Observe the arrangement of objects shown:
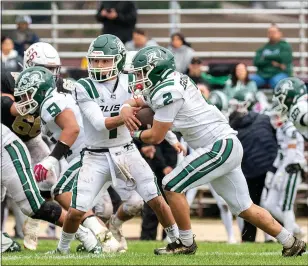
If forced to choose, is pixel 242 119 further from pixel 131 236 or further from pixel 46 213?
pixel 46 213

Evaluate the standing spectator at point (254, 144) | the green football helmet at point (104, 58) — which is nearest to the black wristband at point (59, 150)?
the green football helmet at point (104, 58)

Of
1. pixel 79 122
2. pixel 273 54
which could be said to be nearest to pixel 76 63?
pixel 273 54

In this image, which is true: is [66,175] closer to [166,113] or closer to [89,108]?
[89,108]

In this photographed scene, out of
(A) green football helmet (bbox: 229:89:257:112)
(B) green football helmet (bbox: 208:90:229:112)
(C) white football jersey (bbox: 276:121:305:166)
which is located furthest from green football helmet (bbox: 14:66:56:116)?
(B) green football helmet (bbox: 208:90:229:112)

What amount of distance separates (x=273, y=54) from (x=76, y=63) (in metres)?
3.88

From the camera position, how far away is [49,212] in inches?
378

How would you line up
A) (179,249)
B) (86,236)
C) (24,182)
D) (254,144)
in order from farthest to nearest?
(254,144), (86,236), (24,182), (179,249)

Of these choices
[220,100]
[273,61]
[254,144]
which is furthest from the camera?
[273,61]

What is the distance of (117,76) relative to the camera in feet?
30.4

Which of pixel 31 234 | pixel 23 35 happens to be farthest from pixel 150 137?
pixel 23 35

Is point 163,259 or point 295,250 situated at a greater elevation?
point 163,259

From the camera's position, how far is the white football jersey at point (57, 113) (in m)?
9.34

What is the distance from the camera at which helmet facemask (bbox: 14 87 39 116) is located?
9.58 meters

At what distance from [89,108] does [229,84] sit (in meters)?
5.99
